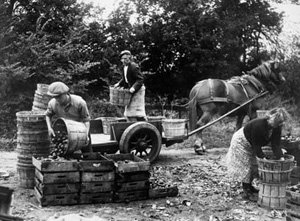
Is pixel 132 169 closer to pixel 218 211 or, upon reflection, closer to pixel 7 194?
pixel 218 211

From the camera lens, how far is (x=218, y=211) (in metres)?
6.91

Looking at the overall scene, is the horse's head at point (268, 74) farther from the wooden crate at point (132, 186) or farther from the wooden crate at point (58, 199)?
the wooden crate at point (58, 199)

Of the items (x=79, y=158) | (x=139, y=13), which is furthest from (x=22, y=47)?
(x=79, y=158)

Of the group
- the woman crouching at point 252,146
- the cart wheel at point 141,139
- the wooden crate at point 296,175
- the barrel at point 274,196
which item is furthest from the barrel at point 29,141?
the wooden crate at point 296,175

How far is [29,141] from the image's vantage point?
302 inches

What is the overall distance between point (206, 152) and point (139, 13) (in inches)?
285

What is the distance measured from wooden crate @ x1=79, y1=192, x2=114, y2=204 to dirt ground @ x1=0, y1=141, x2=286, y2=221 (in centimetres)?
8

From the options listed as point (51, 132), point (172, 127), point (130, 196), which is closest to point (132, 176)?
point (130, 196)

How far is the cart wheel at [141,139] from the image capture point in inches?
350

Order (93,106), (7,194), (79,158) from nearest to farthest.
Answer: (7,194)
(79,158)
(93,106)

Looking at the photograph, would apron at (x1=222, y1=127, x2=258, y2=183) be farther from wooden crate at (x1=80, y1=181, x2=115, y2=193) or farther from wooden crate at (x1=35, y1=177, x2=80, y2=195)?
wooden crate at (x1=35, y1=177, x2=80, y2=195)

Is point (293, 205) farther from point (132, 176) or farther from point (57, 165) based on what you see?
point (57, 165)

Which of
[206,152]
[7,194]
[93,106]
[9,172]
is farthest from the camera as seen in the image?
[93,106]

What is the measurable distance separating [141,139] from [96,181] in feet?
7.85
